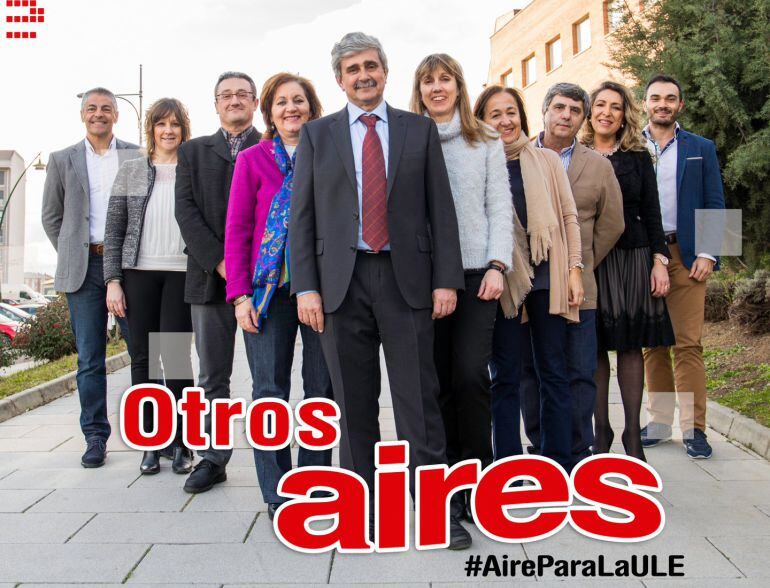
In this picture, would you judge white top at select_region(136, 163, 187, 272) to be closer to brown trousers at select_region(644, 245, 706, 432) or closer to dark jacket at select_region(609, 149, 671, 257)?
dark jacket at select_region(609, 149, 671, 257)

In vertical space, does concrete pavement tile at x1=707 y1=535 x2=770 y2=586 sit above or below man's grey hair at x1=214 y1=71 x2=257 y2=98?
below

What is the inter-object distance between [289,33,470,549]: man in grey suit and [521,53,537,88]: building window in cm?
2858

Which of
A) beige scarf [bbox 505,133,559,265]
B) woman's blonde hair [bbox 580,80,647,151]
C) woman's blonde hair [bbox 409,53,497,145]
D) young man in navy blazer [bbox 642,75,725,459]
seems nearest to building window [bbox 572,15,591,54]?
young man in navy blazer [bbox 642,75,725,459]

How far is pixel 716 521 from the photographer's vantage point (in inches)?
147

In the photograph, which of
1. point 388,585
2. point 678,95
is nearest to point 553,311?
point 388,585

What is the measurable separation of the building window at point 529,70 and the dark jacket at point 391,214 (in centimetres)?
2858

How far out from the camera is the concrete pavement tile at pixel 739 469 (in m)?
4.52

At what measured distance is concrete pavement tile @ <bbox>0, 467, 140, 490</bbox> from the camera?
4484 mm

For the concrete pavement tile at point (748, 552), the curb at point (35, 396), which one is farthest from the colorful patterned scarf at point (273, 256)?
the curb at point (35, 396)

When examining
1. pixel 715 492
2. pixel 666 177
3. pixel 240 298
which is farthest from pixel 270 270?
pixel 666 177

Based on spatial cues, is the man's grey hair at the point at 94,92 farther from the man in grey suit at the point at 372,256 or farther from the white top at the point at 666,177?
the white top at the point at 666,177

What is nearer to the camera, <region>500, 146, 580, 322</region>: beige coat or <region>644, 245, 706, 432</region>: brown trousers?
<region>500, 146, 580, 322</region>: beige coat

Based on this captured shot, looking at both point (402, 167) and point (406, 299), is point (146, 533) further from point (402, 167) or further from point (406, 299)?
point (402, 167)

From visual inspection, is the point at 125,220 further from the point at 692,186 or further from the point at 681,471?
the point at 681,471
